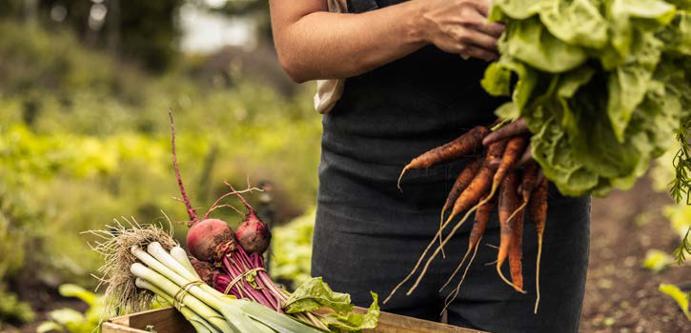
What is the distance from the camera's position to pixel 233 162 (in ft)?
26.3

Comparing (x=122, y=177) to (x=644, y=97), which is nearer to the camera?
(x=644, y=97)

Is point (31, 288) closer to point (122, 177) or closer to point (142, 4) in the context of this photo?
point (122, 177)

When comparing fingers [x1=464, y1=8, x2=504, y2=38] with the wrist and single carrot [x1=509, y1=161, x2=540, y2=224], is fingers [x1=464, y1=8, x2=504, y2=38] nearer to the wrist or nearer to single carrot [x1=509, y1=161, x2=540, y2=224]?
the wrist

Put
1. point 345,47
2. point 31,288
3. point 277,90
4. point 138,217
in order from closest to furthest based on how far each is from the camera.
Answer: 1. point 345,47
2. point 31,288
3. point 138,217
4. point 277,90

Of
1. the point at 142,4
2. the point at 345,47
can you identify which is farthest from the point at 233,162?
the point at 142,4

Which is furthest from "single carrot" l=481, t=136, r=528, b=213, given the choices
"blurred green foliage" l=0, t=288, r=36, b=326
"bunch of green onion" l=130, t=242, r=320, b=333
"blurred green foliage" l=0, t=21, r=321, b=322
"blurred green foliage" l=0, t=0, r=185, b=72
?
"blurred green foliage" l=0, t=0, r=185, b=72

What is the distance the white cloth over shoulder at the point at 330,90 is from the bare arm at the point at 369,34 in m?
0.07

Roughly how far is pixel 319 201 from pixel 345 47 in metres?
0.71

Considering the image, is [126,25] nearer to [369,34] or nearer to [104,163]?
[104,163]

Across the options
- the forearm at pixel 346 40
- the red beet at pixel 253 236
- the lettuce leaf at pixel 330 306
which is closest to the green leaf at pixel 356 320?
the lettuce leaf at pixel 330 306

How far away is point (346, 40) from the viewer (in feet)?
6.04

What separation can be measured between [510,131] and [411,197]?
53cm

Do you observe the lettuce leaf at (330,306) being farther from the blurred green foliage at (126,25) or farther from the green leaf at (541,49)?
the blurred green foliage at (126,25)

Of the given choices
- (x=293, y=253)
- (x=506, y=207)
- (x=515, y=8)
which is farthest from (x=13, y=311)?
(x=515, y=8)
